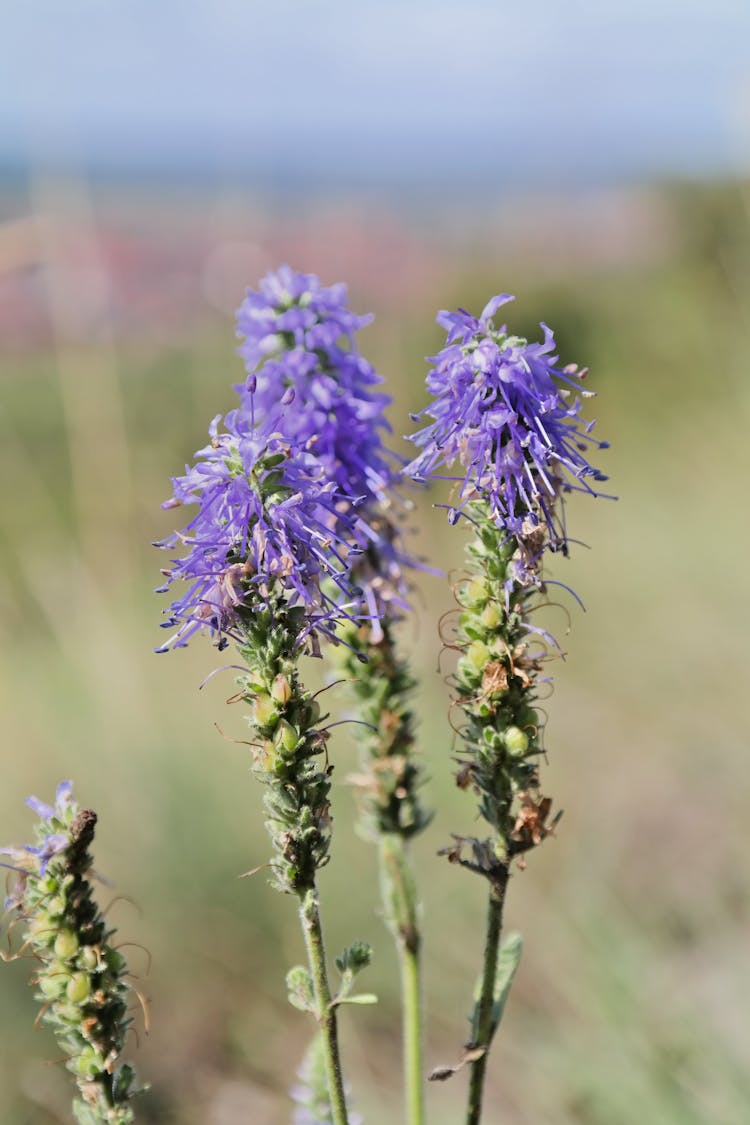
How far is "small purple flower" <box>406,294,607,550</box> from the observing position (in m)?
2.04

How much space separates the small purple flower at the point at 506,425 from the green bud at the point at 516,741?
0.39m

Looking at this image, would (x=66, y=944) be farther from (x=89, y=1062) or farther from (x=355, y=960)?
(x=355, y=960)

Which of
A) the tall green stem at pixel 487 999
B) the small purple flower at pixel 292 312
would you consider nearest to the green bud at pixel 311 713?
the tall green stem at pixel 487 999

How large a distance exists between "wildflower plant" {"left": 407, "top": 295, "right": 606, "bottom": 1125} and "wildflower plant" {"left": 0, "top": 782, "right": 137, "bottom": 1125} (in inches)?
28.9

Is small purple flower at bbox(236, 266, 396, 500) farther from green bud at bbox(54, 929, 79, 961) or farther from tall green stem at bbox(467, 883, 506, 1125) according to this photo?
green bud at bbox(54, 929, 79, 961)

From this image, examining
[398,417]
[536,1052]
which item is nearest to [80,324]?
[398,417]

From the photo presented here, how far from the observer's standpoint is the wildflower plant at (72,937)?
193 centimetres

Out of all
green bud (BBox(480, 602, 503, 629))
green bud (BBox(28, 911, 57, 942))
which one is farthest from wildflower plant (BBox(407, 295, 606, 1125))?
green bud (BBox(28, 911, 57, 942))

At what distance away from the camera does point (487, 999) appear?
2221mm

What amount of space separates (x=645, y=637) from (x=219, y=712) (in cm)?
384

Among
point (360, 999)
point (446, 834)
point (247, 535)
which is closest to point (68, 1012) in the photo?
point (360, 999)

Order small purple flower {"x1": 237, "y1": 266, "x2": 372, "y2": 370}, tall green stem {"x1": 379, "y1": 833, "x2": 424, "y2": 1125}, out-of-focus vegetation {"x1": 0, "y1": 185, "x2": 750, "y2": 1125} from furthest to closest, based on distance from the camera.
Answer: out-of-focus vegetation {"x1": 0, "y1": 185, "x2": 750, "y2": 1125} < small purple flower {"x1": 237, "y1": 266, "x2": 372, "y2": 370} < tall green stem {"x1": 379, "y1": 833, "x2": 424, "y2": 1125}

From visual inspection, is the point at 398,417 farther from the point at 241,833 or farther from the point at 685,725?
the point at 241,833

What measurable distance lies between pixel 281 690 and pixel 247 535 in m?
0.30
